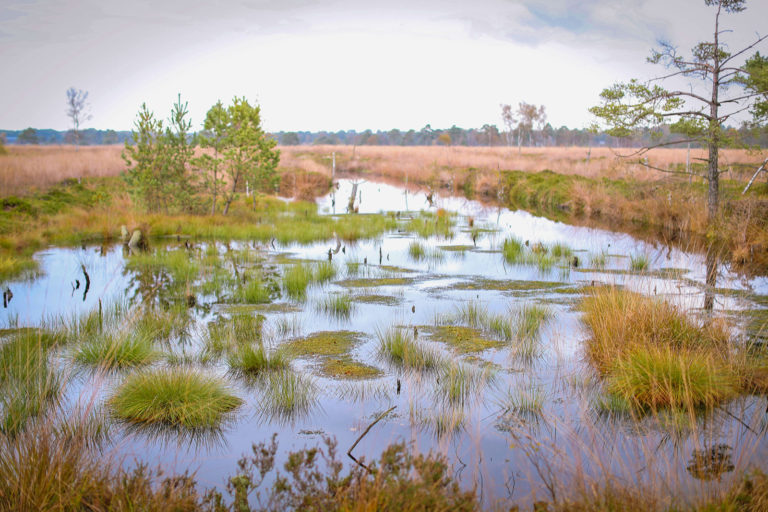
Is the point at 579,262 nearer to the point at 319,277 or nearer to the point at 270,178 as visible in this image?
the point at 319,277

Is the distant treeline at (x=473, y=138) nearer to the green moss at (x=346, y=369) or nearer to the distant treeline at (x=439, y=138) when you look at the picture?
the distant treeline at (x=439, y=138)

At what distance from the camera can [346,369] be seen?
20.0 ft

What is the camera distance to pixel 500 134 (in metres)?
104

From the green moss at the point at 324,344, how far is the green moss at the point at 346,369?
252 millimetres

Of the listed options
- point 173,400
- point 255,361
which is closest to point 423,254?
point 255,361

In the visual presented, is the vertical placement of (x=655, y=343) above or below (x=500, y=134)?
below

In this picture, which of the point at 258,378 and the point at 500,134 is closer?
the point at 258,378

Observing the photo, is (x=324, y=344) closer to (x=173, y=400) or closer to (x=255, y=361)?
(x=255, y=361)

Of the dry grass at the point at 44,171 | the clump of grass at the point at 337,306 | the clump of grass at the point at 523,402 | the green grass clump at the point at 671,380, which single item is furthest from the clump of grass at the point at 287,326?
the dry grass at the point at 44,171

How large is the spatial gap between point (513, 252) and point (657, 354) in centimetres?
739

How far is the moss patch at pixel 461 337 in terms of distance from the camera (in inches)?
265

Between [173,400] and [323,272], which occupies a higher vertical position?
[323,272]

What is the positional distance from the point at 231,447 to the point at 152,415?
0.78 meters

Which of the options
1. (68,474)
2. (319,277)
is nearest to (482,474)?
(68,474)
